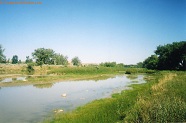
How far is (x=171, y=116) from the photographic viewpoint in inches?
434

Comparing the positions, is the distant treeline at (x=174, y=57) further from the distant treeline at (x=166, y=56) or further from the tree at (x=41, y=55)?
the tree at (x=41, y=55)

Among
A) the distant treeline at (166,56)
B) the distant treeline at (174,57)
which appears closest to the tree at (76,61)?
the distant treeline at (166,56)

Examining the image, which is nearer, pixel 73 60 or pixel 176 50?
pixel 176 50

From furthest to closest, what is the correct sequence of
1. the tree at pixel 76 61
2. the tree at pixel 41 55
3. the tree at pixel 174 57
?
1. the tree at pixel 76 61
2. the tree at pixel 41 55
3. the tree at pixel 174 57

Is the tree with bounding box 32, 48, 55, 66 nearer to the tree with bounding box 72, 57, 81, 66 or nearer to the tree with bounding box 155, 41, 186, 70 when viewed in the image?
the tree with bounding box 72, 57, 81, 66

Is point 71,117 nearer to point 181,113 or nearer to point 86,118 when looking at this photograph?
point 86,118

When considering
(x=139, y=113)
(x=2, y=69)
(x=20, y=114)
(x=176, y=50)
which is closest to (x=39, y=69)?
(x=2, y=69)

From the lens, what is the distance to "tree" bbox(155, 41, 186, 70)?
3585 inches

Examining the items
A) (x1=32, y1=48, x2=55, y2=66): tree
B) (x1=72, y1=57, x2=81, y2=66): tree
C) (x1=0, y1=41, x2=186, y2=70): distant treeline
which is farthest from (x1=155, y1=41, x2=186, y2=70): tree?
(x1=72, y1=57, x2=81, y2=66): tree

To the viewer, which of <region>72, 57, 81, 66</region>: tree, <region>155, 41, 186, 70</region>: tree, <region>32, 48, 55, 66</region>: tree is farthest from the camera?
<region>72, 57, 81, 66</region>: tree

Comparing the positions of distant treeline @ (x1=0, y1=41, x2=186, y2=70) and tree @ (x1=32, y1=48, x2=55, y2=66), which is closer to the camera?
distant treeline @ (x1=0, y1=41, x2=186, y2=70)

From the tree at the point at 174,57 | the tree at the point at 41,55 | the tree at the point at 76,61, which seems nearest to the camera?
the tree at the point at 174,57

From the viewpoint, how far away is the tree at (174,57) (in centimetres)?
9106

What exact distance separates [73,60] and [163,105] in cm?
17514
